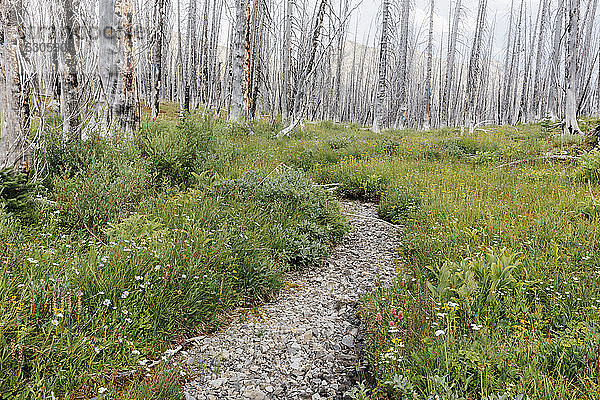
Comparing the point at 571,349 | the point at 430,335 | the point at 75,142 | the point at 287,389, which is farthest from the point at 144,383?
the point at 75,142

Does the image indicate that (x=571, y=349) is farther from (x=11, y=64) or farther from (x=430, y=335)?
(x=11, y=64)

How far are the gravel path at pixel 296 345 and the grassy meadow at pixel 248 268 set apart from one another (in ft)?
0.70

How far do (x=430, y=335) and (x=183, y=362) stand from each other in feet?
6.70

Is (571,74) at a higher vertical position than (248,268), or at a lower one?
higher

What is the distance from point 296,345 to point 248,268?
1.17m

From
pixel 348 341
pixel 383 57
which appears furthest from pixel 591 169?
pixel 383 57

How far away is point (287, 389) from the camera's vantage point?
3.16m

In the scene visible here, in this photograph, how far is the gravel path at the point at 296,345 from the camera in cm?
315

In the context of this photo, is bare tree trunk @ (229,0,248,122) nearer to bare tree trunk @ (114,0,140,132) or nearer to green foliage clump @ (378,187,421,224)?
bare tree trunk @ (114,0,140,132)

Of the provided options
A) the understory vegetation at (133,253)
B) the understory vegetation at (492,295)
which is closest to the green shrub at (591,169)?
the understory vegetation at (492,295)

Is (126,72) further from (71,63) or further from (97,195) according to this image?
(97,195)

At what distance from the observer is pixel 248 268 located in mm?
4617

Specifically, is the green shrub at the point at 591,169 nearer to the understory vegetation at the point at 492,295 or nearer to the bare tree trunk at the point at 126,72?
the understory vegetation at the point at 492,295

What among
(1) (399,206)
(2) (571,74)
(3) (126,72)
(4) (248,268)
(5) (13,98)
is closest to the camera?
(4) (248,268)
